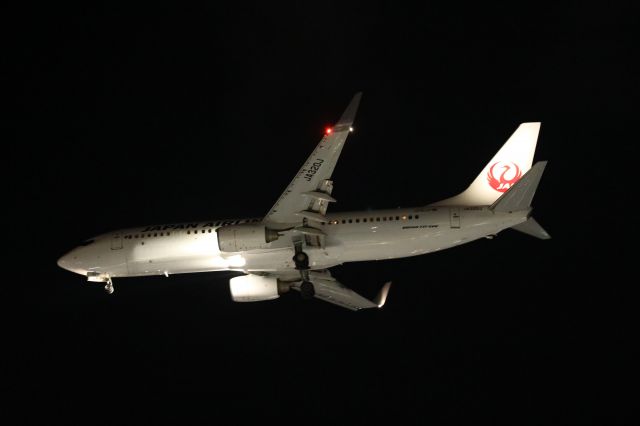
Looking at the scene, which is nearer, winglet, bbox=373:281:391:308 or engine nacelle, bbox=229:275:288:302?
engine nacelle, bbox=229:275:288:302

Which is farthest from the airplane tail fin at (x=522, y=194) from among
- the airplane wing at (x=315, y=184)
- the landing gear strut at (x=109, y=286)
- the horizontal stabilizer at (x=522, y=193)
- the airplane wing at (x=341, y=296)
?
the landing gear strut at (x=109, y=286)

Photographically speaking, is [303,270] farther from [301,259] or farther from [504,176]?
[504,176]

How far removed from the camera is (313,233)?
30.0 meters

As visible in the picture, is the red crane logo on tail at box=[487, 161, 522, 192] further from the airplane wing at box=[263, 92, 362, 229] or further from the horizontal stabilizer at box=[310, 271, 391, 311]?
the airplane wing at box=[263, 92, 362, 229]

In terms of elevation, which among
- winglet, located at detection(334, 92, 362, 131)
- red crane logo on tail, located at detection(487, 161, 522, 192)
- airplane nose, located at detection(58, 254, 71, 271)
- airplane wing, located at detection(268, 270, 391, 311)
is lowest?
airplane wing, located at detection(268, 270, 391, 311)

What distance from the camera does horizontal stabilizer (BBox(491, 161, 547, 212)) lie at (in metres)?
27.8

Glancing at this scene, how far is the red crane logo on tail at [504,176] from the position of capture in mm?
32406

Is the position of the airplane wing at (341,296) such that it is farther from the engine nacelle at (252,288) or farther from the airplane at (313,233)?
the engine nacelle at (252,288)

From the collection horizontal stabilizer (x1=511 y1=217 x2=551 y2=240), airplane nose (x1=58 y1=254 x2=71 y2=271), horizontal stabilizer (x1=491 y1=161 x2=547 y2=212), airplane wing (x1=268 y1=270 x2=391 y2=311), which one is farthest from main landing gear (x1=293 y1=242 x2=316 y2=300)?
airplane nose (x1=58 y1=254 x2=71 y2=271)

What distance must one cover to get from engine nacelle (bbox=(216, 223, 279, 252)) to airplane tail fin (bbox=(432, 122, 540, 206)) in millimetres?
6710

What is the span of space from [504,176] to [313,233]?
7809mm

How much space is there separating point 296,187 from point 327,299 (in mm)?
6816

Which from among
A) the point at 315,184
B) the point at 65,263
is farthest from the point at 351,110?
the point at 65,263

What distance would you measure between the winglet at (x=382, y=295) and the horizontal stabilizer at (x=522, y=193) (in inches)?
287
